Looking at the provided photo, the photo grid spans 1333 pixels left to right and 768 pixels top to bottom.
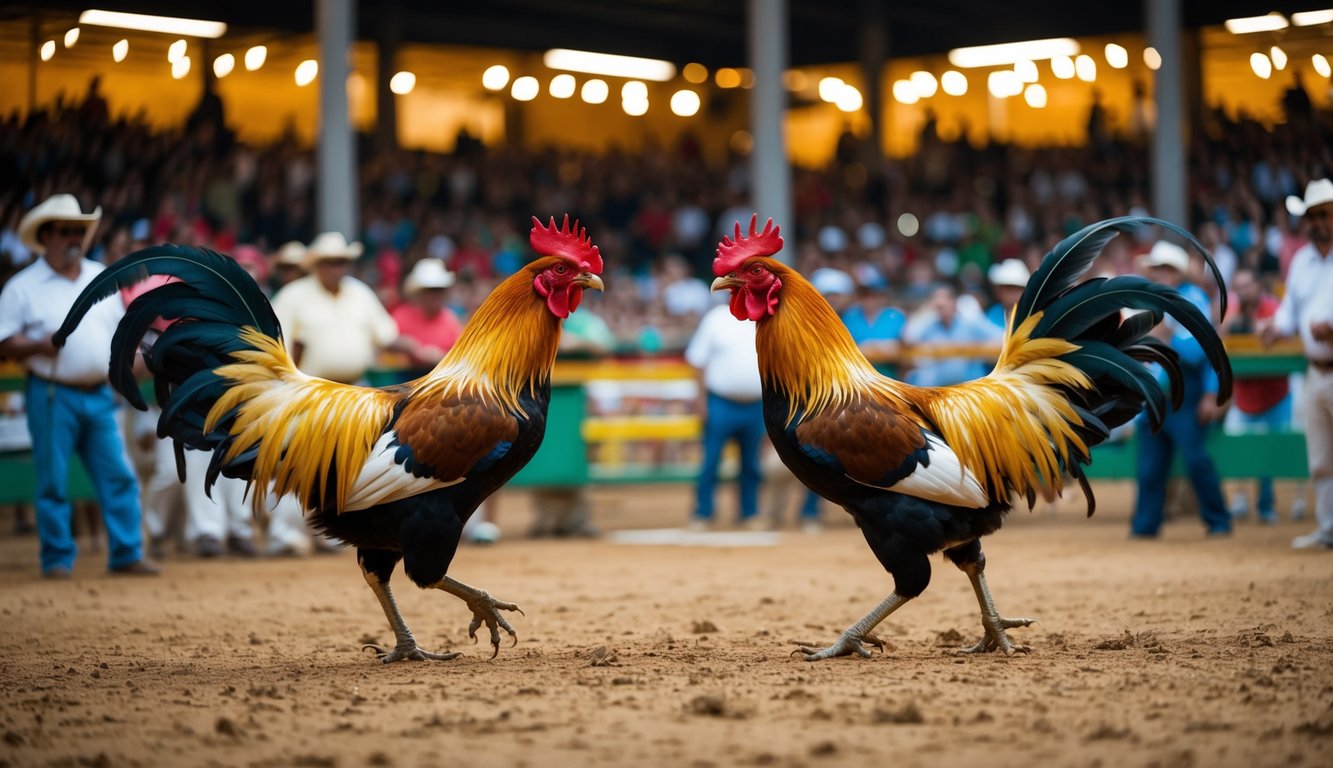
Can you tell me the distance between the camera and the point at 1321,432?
10.0 meters

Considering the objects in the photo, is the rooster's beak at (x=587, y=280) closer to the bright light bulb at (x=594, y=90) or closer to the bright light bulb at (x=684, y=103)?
the bright light bulb at (x=594, y=90)

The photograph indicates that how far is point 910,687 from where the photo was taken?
545 centimetres

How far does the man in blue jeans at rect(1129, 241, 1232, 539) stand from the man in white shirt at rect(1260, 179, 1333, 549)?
1.04 meters

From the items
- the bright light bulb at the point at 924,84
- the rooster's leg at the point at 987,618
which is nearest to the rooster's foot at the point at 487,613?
the rooster's leg at the point at 987,618

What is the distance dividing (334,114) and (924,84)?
1935cm

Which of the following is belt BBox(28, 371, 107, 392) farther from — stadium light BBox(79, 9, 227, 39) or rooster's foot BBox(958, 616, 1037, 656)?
stadium light BBox(79, 9, 227, 39)

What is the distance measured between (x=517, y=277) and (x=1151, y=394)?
3.01 meters

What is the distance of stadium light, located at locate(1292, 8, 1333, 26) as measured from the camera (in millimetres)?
11367

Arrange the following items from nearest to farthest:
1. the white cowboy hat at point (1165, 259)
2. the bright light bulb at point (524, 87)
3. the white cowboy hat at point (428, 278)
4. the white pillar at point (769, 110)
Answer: the white cowboy hat at point (1165, 259), the white cowboy hat at point (428, 278), the white pillar at point (769, 110), the bright light bulb at point (524, 87)

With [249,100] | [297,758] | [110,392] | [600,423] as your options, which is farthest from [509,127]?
[297,758]

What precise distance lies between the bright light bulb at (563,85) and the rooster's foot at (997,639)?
90.5 ft

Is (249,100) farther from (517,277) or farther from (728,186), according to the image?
(517,277)

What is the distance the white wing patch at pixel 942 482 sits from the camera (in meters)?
6.10

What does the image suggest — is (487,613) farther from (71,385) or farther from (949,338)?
(949,338)
